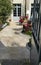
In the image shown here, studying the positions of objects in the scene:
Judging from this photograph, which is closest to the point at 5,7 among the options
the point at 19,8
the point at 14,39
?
the point at 19,8

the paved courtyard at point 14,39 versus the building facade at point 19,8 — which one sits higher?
the building facade at point 19,8

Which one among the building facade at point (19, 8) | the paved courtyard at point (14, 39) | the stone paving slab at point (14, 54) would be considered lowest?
the paved courtyard at point (14, 39)

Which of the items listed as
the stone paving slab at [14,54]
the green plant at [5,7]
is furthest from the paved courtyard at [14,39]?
the green plant at [5,7]

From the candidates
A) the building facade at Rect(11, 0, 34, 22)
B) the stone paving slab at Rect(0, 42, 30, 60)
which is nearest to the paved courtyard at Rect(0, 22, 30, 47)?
the stone paving slab at Rect(0, 42, 30, 60)

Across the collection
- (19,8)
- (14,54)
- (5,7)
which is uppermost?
(5,7)

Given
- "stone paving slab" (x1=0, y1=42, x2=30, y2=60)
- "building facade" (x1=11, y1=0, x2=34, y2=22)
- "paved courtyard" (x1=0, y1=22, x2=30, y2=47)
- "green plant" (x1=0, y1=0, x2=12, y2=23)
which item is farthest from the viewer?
"building facade" (x1=11, y1=0, x2=34, y2=22)

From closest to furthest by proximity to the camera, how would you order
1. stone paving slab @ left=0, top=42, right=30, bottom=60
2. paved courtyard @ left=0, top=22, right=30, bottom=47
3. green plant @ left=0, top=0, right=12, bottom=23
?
stone paving slab @ left=0, top=42, right=30, bottom=60, paved courtyard @ left=0, top=22, right=30, bottom=47, green plant @ left=0, top=0, right=12, bottom=23

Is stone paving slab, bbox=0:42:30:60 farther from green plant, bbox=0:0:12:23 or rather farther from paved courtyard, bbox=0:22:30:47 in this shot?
green plant, bbox=0:0:12:23

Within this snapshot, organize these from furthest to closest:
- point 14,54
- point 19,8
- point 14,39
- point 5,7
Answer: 1. point 19,8
2. point 5,7
3. point 14,39
4. point 14,54

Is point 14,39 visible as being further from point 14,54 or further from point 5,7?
point 5,7

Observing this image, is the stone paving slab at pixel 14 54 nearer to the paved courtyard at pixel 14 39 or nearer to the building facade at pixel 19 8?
the paved courtyard at pixel 14 39

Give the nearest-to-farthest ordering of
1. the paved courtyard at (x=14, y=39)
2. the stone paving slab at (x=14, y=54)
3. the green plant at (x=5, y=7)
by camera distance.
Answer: the stone paving slab at (x=14, y=54)
the paved courtyard at (x=14, y=39)
the green plant at (x=5, y=7)

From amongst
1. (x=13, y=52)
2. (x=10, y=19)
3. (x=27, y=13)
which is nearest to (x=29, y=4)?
(x=27, y=13)

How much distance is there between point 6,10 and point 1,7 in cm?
70
